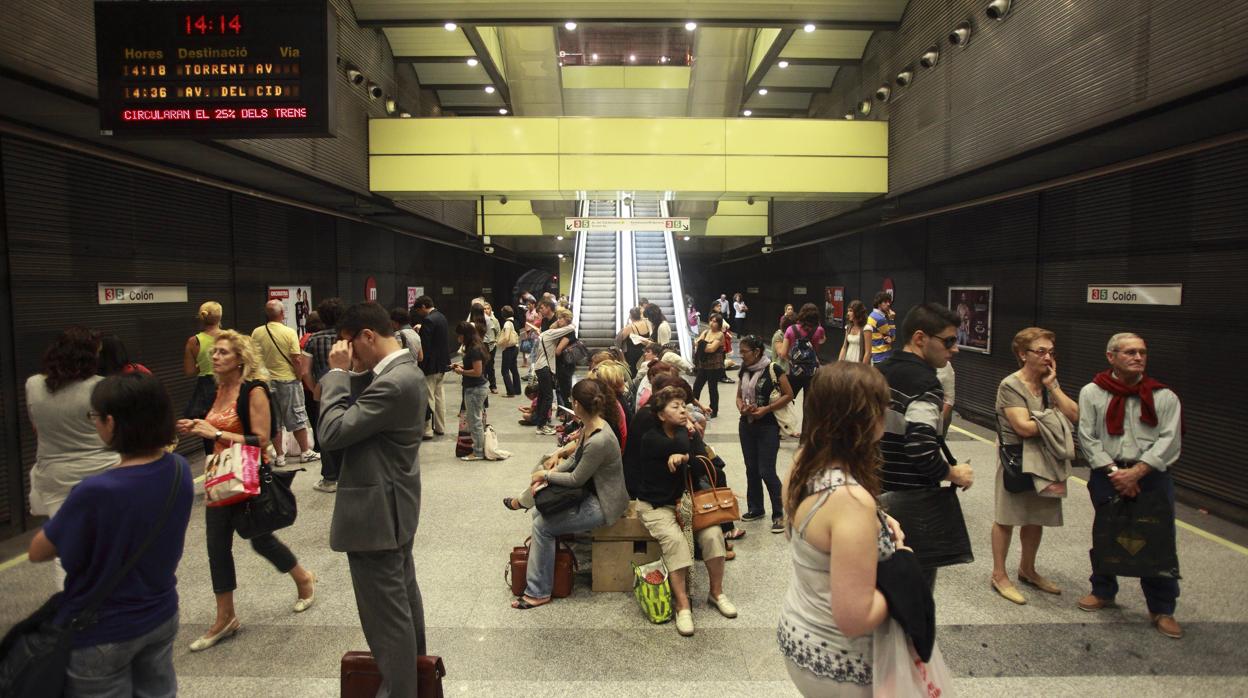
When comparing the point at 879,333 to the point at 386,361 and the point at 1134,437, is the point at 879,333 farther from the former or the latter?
the point at 386,361

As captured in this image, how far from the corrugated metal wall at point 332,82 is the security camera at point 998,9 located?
277 inches

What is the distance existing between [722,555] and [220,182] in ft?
24.9

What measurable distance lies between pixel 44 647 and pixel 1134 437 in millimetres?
4962

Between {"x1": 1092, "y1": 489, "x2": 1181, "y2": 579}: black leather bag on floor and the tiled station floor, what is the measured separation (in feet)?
1.26

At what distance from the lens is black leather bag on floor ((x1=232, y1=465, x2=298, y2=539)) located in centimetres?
376

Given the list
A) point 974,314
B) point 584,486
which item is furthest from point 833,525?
point 974,314

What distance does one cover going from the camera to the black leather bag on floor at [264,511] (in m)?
3.76

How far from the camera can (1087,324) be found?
7.68 meters

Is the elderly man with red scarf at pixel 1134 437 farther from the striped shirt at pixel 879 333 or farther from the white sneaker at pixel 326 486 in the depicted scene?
the white sneaker at pixel 326 486

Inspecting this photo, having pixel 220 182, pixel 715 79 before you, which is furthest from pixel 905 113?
pixel 220 182

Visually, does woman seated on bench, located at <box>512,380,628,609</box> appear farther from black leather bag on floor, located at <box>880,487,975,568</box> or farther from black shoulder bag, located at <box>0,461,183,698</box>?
black shoulder bag, located at <box>0,461,183,698</box>

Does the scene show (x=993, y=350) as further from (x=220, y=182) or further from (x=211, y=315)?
(x=220, y=182)

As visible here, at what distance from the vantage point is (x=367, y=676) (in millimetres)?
3016

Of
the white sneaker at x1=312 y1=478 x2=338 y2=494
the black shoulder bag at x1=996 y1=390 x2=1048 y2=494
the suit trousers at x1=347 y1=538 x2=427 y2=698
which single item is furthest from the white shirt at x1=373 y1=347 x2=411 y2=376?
the white sneaker at x1=312 y1=478 x2=338 y2=494
